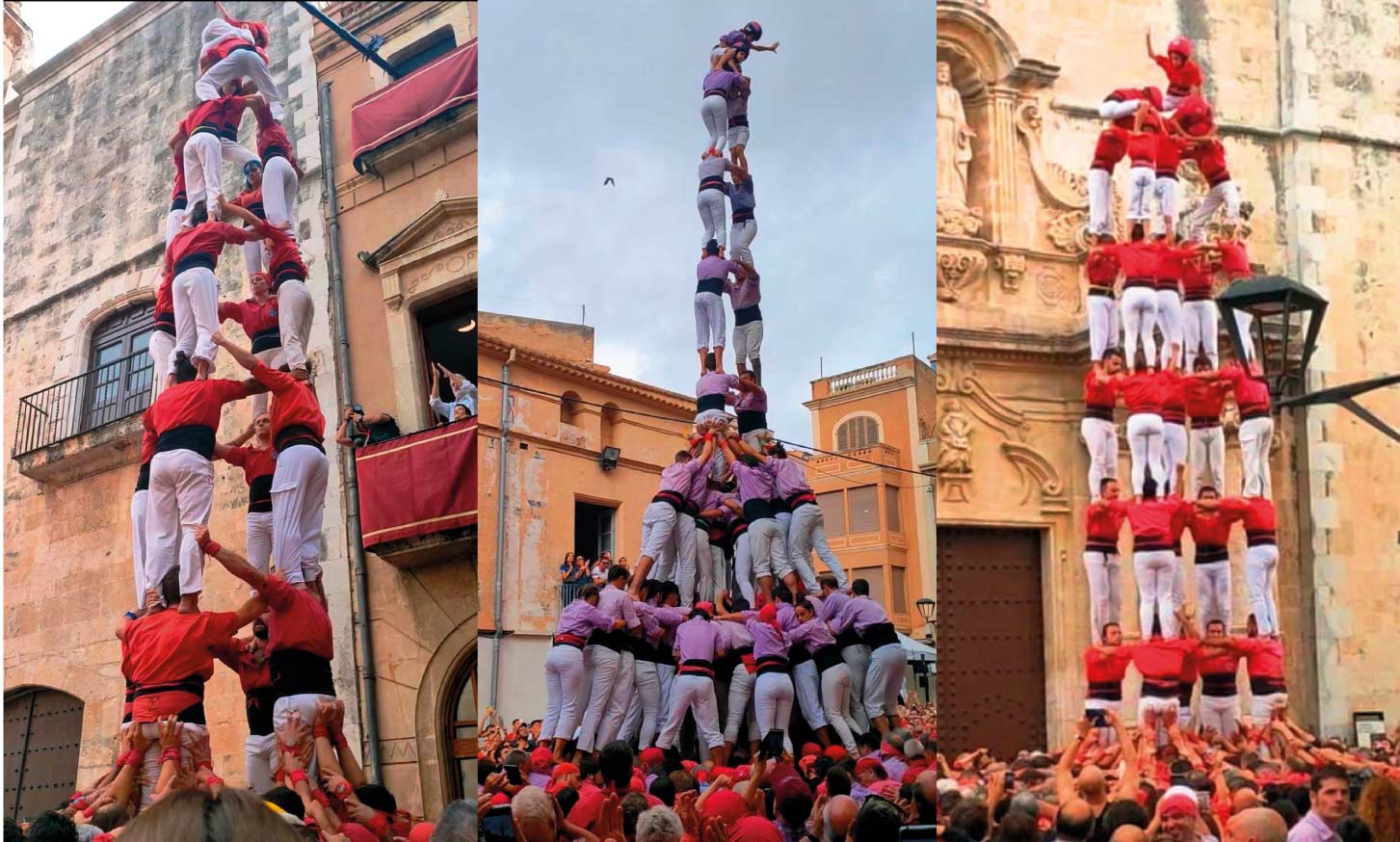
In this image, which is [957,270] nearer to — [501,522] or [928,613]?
[928,613]

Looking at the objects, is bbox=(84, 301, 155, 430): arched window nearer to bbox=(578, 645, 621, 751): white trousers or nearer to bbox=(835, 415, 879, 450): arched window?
bbox=(578, 645, 621, 751): white trousers

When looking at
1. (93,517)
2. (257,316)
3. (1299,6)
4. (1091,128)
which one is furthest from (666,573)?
(1299,6)

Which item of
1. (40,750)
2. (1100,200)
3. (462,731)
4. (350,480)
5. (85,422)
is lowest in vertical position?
(40,750)

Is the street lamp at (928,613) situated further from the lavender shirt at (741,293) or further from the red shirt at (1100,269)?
the red shirt at (1100,269)

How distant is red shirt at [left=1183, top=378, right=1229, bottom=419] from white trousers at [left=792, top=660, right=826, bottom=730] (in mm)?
2442

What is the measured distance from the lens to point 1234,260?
570cm

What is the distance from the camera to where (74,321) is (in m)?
5.47

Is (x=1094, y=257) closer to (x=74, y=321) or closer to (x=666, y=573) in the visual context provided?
(x=666, y=573)

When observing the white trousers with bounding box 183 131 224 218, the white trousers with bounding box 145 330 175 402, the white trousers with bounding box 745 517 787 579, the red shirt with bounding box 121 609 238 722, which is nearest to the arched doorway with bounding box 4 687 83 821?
the red shirt with bounding box 121 609 238 722

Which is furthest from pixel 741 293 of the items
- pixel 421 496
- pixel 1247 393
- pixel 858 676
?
pixel 1247 393

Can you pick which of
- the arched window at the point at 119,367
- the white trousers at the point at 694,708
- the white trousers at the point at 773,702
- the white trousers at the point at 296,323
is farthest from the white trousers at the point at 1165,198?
the arched window at the point at 119,367

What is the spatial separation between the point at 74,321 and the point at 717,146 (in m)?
2.94

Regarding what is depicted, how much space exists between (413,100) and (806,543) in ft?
6.55

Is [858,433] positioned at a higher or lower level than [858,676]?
higher
